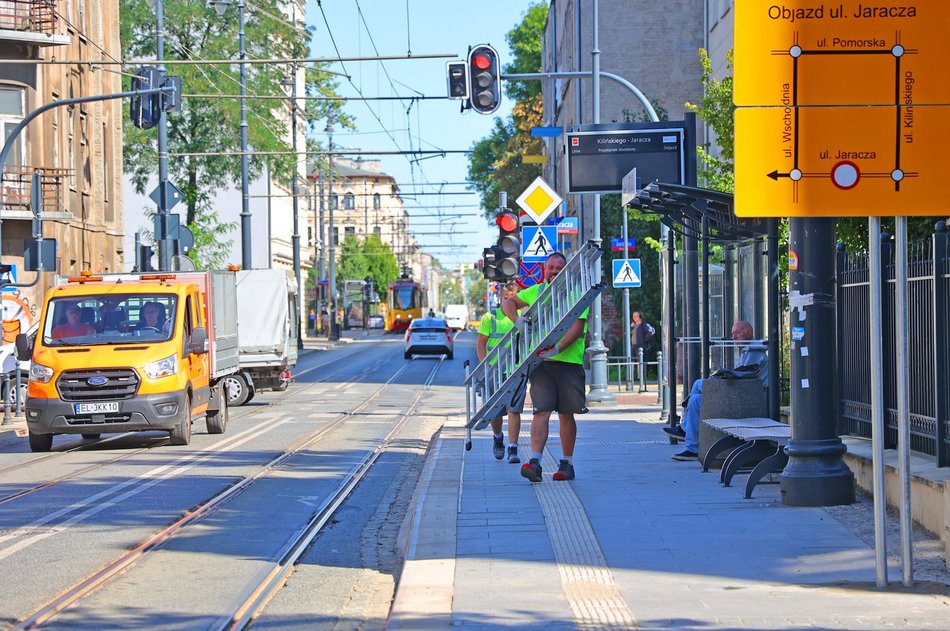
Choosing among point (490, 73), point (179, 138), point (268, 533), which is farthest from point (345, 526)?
point (179, 138)

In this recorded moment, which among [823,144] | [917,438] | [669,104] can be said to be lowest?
[917,438]

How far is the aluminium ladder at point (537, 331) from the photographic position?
12.5 metres

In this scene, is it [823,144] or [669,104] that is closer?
[823,144]

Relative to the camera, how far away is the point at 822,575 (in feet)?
25.4

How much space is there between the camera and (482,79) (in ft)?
66.1

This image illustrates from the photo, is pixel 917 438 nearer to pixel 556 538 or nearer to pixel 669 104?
pixel 556 538

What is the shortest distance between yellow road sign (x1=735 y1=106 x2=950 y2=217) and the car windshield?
484 inches

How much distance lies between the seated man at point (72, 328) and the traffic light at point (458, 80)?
238 inches

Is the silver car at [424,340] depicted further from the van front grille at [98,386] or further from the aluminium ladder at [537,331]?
the aluminium ladder at [537,331]

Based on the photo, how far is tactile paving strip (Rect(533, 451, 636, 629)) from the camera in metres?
6.79

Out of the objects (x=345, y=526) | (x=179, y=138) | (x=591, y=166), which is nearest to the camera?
(x=345, y=526)

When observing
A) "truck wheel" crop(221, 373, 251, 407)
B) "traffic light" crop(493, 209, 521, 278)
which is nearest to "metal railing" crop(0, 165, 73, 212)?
"truck wheel" crop(221, 373, 251, 407)

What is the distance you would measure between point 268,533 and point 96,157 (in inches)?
1316

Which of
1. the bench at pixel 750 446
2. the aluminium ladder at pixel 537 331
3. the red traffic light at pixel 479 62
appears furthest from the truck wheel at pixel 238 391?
the bench at pixel 750 446
